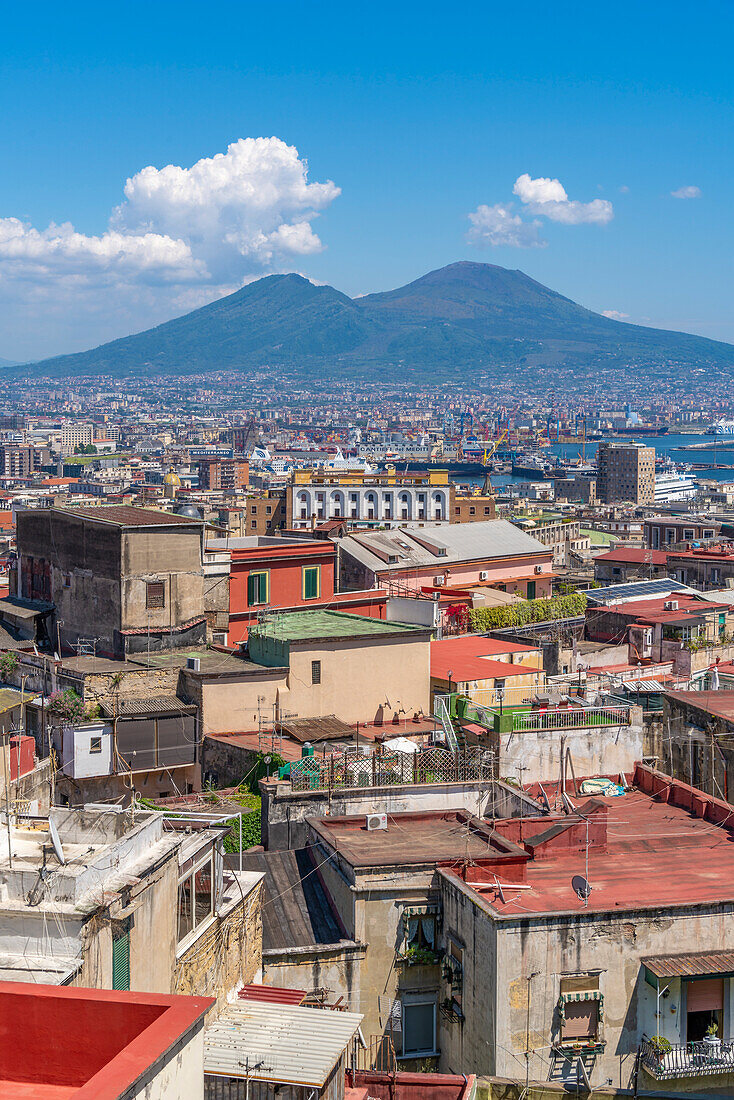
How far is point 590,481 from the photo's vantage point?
184125 millimetres

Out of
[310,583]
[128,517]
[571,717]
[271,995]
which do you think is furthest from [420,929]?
[310,583]

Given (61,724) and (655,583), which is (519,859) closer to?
(61,724)

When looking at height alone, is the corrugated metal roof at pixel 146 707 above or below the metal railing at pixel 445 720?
below

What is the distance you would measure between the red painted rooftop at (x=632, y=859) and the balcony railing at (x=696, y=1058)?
3.64 ft

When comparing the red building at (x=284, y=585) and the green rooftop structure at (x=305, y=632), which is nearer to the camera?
the green rooftop structure at (x=305, y=632)

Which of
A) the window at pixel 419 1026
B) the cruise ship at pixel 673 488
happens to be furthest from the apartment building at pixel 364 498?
the window at pixel 419 1026

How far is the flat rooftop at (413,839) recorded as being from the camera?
11047 millimetres

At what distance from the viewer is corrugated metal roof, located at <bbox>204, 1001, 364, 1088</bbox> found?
25.5 feet

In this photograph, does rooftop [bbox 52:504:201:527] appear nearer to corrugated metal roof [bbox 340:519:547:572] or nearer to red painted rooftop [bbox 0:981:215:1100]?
corrugated metal roof [bbox 340:519:547:572]

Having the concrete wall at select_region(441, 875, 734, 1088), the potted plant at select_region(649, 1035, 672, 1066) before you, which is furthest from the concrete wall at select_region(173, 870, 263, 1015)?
the potted plant at select_region(649, 1035, 672, 1066)

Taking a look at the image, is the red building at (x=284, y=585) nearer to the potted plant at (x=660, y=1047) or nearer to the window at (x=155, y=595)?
the window at (x=155, y=595)

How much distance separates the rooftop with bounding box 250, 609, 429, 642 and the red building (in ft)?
11.2

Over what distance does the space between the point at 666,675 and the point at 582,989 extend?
1256cm

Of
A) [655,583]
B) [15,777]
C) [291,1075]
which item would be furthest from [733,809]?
[655,583]
